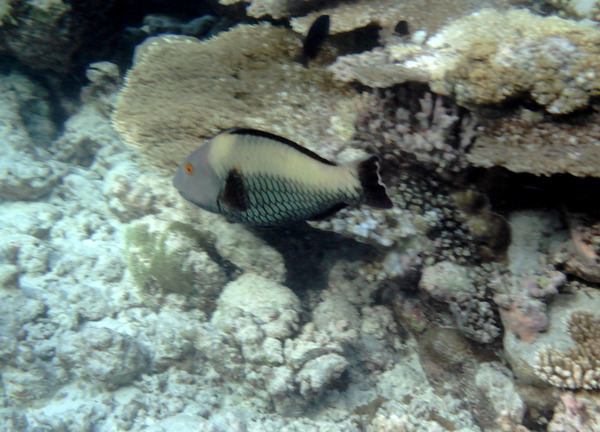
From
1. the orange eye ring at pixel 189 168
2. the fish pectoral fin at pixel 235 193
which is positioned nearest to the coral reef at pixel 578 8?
the fish pectoral fin at pixel 235 193

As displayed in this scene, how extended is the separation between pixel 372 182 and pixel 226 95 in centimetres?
224

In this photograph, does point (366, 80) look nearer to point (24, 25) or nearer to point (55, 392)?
point (55, 392)

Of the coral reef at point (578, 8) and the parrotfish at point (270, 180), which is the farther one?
the coral reef at point (578, 8)

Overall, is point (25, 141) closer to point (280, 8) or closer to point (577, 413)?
point (280, 8)

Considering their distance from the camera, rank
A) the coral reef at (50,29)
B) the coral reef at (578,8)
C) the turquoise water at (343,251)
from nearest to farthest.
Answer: the turquoise water at (343,251), the coral reef at (578,8), the coral reef at (50,29)

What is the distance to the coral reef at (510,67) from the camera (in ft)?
7.70

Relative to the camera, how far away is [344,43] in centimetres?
406

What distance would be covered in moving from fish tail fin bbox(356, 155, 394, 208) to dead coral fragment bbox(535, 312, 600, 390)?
5.56ft

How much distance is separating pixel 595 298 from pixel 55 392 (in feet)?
17.4

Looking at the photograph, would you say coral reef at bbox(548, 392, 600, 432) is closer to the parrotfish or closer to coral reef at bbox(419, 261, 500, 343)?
coral reef at bbox(419, 261, 500, 343)

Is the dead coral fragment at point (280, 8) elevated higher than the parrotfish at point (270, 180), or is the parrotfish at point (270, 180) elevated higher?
the dead coral fragment at point (280, 8)

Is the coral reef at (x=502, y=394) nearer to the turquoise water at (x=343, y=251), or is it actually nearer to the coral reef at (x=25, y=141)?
the turquoise water at (x=343, y=251)

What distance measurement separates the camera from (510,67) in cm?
246

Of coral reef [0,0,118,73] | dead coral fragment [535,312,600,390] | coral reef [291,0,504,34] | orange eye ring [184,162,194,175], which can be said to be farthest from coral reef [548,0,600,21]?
coral reef [0,0,118,73]
